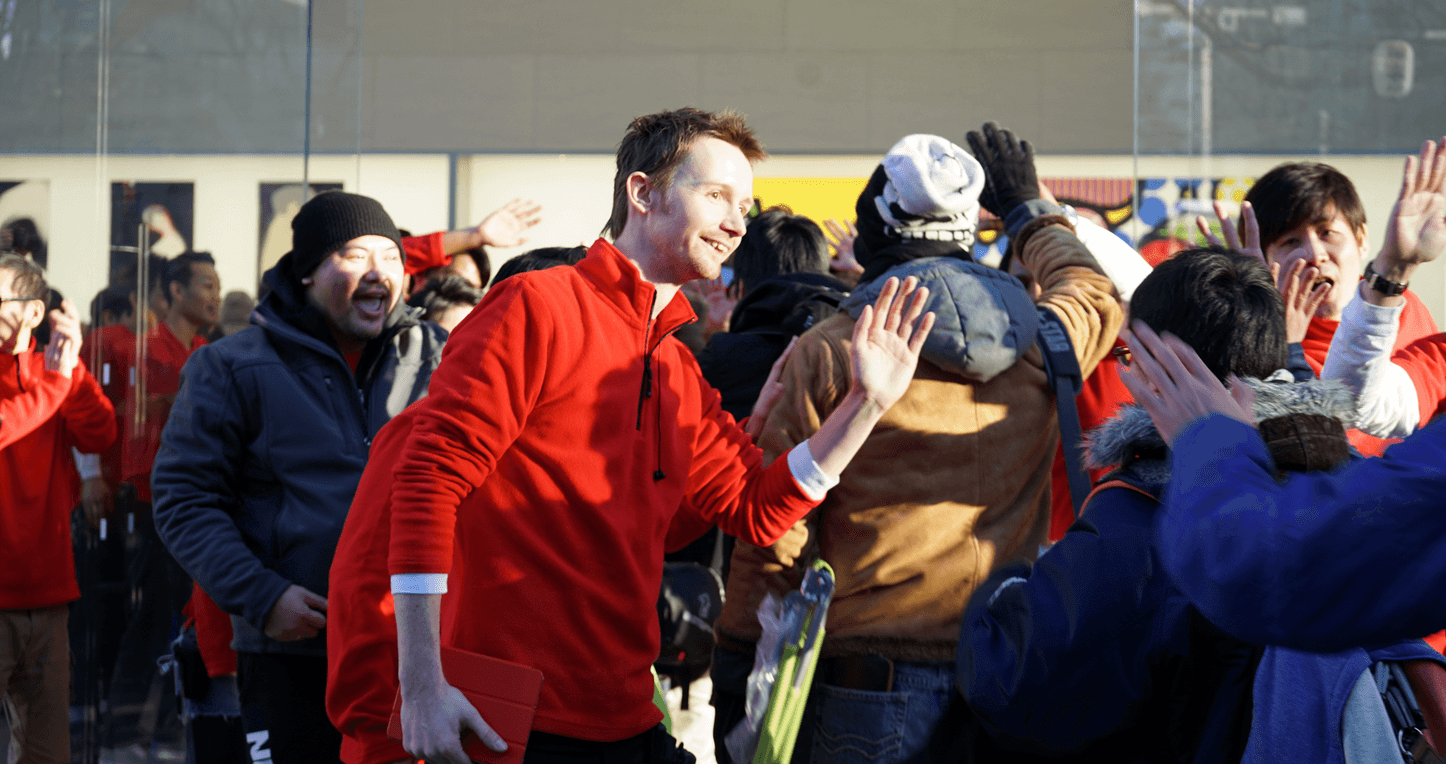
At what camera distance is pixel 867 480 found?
253cm

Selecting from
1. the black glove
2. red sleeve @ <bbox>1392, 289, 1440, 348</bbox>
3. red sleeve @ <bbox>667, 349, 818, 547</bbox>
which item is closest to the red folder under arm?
red sleeve @ <bbox>667, 349, 818, 547</bbox>

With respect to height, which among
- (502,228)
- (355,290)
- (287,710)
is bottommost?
(287,710)

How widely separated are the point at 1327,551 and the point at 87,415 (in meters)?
4.42

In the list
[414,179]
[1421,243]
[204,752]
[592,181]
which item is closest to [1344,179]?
[1421,243]

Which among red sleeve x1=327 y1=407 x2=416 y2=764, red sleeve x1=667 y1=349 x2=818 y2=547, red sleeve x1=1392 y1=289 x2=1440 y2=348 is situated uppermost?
red sleeve x1=1392 y1=289 x2=1440 y2=348

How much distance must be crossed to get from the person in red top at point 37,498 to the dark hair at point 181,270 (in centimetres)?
41

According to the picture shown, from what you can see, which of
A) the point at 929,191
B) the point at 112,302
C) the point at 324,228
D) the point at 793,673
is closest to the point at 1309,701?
the point at 793,673

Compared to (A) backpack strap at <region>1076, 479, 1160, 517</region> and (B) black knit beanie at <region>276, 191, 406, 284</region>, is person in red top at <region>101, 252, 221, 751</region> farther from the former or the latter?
(A) backpack strap at <region>1076, 479, 1160, 517</region>

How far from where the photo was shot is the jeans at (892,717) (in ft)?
7.87

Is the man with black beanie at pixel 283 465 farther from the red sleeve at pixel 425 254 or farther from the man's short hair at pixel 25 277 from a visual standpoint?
the man's short hair at pixel 25 277

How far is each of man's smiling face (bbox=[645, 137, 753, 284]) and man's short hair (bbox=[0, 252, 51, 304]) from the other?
3366mm

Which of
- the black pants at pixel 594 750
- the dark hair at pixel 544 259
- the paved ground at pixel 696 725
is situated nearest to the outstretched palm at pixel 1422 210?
the dark hair at pixel 544 259

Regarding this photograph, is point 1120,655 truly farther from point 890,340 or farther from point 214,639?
point 214,639

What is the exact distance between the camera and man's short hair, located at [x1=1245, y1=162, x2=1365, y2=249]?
2.94 meters
